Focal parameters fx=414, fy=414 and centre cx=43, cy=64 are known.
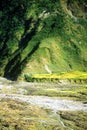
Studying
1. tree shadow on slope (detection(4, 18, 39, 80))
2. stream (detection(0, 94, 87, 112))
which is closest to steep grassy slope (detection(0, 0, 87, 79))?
tree shadow on slope (detection(4, 18, 39, 80))

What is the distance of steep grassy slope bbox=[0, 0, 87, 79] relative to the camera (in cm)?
16250

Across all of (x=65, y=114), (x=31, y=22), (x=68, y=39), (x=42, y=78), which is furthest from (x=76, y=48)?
(x=65, y=114)

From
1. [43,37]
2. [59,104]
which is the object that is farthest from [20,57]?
[59,104]

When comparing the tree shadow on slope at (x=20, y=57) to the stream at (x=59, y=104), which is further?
the tree shadow on slope at (x=20, y=57)

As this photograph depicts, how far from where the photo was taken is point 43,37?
17650 cm

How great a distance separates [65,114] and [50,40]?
365ft

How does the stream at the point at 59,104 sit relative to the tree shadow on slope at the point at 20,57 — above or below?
above

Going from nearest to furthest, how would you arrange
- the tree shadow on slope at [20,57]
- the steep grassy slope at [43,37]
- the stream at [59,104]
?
the stream at [59,104]
the tree shadow on slope at [20,57]
the steep grassy slope at [43,37]

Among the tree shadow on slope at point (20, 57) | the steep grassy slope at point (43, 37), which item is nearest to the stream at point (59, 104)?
the steep grassy slope at point (43, 37)

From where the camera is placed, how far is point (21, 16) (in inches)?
7598

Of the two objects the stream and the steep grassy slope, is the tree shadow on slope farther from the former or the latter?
the stream

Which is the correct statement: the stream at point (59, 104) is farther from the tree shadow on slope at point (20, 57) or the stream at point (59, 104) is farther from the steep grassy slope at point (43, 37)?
the tree shadow on slope at point (20, 57)

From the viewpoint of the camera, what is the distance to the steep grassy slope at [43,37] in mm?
162500

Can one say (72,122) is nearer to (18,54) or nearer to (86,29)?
(18,54)
